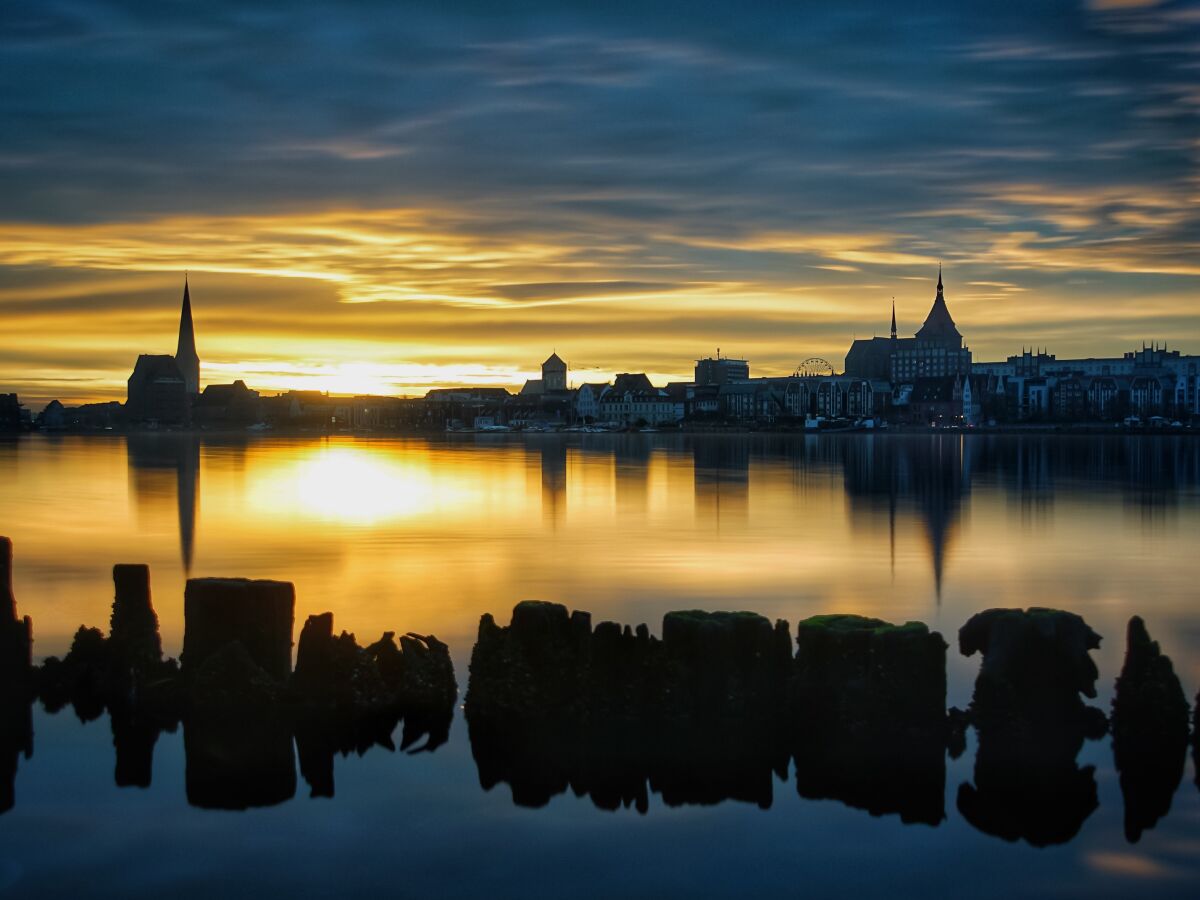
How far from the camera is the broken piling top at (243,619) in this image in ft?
41.1

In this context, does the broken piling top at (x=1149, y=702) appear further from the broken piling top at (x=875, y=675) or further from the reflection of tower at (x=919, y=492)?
the reflection of tower at (x=919, y=492)

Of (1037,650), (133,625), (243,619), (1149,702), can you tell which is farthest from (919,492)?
(243,619)

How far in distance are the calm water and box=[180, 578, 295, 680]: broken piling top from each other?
110cm

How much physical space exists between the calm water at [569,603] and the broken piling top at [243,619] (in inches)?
43.2

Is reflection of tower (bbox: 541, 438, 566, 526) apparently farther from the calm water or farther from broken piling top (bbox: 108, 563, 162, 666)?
broken piling top (bbox: 108, 563, 162, 666)

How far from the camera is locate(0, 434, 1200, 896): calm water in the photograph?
9.86 metres

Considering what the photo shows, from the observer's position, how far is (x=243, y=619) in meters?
12.6

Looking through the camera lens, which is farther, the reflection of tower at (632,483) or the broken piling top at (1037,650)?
the reflection of tower at (632,483)

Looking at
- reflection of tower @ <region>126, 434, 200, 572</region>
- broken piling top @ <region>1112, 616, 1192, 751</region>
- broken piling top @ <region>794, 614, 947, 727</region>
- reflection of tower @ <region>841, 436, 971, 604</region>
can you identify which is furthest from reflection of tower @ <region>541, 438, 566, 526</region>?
broken piling top @ <region>1112, 616, 1192, 751</region>

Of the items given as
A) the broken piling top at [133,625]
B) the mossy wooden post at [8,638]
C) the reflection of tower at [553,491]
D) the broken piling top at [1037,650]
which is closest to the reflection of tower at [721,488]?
the reflection of tower at [553,491]

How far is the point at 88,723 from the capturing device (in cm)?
1307

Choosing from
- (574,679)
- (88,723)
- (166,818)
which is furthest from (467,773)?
(88,723)

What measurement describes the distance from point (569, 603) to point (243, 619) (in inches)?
423

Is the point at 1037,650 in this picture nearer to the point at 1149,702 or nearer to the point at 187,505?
the point at 1149,702
